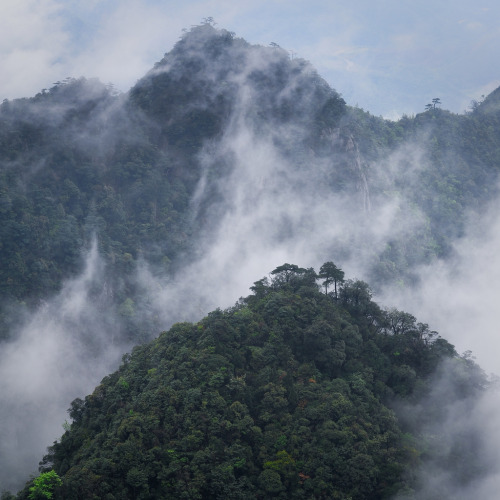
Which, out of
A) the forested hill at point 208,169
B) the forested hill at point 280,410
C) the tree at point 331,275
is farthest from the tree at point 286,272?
the forested hill at point 208,169

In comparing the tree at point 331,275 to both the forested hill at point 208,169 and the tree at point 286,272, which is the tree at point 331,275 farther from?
the forested hill at point 208,169

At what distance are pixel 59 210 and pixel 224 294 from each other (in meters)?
16.7

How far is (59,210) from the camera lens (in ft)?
187

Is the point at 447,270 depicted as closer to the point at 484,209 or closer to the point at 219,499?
the point at 484,209

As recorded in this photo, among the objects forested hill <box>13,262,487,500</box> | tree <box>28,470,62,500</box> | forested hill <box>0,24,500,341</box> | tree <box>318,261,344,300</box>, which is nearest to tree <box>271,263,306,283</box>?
forested hill <box>13,262,487,500</box>

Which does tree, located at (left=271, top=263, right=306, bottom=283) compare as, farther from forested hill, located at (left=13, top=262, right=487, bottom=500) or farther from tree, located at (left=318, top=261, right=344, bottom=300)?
tree, located at (left=318, top=261, right=344, bottom=300)

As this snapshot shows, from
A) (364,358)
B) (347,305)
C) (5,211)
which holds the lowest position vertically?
(364,358)

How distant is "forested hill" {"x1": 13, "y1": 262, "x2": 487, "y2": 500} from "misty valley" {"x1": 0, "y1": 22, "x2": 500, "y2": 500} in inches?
4.3

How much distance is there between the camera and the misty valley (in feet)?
96.1

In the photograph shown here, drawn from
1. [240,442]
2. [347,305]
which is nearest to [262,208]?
[347,305]

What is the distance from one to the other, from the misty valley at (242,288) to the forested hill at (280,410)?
0.11 metres

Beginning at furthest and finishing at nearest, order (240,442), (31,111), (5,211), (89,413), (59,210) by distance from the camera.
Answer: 1. (31,111)
2. (59,210)
3. (5,211)
4. (89,413)
5. (240,442)

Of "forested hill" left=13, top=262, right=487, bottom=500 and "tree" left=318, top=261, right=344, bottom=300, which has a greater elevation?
"tree" left=318, top=261, right=344, bottom=300

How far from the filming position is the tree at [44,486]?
27805 mm
